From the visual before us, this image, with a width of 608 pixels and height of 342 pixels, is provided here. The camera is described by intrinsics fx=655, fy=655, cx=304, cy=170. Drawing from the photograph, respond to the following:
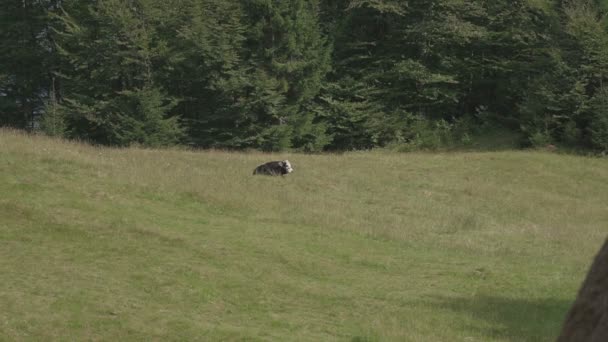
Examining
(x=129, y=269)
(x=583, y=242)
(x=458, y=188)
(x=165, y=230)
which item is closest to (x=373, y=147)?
(x=458, y=188)

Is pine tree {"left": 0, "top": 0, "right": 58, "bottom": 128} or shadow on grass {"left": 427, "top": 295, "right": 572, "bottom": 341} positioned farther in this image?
pine tree {"left": 0, "top": 0, "right": 58, "bottom": 128}

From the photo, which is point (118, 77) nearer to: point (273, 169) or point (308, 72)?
point (308, 72)

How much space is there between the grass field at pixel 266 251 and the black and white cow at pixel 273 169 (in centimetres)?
55

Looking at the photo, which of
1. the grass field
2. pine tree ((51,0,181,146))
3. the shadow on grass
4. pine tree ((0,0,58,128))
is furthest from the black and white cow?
pine tree ((0,0,58,128))

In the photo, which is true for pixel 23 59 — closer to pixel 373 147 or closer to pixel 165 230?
pixel 373 147

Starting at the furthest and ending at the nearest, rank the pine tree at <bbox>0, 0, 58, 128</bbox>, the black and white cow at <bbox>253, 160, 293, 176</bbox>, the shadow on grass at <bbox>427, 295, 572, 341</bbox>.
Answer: the pine tree at <bbox>0, 0, 58, 128</bbox> < the black and white cow at <bbox>253, 160, 293, 176</bbox> < the shadow on grass at <bbox>427, 295, 572, 341</bbox>

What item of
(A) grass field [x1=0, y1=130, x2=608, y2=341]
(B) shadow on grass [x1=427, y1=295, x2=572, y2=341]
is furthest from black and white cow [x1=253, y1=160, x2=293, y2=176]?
(B) shadow on grass [x1=427, y1=295, x2=572, y2=341]

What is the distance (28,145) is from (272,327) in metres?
15.2

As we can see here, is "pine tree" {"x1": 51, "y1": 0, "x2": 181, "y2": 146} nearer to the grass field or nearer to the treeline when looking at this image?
the treeline

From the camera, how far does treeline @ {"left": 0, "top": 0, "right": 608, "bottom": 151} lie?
39031 mm

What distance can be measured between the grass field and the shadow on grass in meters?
0.04

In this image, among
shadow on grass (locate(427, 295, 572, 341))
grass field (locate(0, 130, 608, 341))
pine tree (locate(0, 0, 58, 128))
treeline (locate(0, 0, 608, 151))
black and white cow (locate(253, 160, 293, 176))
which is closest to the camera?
grass field (locate(0, 130, 608, 341))

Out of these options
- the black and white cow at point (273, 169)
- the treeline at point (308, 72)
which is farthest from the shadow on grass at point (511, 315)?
the treeline at point (308, 72)

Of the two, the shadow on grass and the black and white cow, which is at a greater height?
the shadow on grass
